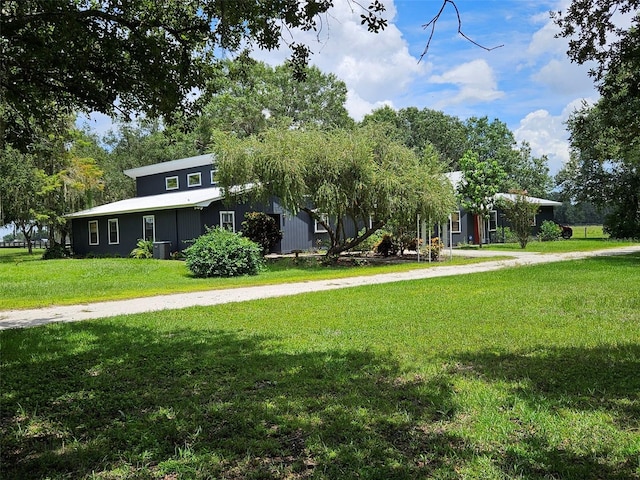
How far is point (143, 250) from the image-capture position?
936 inches

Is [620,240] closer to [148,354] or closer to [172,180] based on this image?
[172,180]

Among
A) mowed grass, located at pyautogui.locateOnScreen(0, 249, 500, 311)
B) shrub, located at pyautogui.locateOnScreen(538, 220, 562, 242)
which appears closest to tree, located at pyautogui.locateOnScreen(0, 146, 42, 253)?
mowed grass, located at pyautogui.locateOnScreen(0, 249, 500, 311)

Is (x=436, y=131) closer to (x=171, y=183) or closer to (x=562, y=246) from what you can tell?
(x=562, y=246)

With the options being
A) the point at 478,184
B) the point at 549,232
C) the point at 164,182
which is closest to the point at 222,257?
the point at 164,182

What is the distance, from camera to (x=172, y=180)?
2986 cm

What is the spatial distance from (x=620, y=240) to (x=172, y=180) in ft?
91.6

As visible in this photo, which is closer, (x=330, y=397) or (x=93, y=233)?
(x=330, y=397)

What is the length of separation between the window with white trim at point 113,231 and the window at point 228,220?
7008 millimetres

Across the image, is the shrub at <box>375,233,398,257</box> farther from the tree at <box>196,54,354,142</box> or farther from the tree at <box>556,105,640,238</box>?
the tree at <box>196,54,354,142</box>

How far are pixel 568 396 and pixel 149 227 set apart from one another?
2315 cm

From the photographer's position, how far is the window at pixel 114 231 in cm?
2647

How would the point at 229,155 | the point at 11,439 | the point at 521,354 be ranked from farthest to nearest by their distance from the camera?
the point at 229,155 → the point at 521,354 → the point at 11,439

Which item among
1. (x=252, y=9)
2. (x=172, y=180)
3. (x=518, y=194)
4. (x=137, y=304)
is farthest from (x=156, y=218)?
(x=252, y=9)

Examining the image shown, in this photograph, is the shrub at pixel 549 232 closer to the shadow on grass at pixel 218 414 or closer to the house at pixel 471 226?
the house at pixel 471 226
